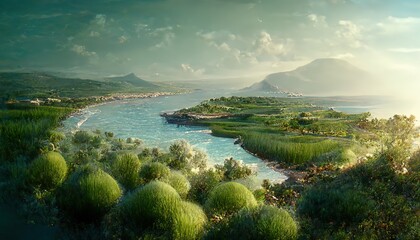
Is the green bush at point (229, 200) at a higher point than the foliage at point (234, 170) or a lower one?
higher

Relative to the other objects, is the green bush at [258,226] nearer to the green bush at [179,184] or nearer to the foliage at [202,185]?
the green bush at [179,184]

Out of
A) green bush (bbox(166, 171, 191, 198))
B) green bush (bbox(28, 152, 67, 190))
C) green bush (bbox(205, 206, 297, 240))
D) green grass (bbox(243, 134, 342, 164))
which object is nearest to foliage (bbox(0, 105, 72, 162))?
green bush (bbox(28, 152, 67, 190))

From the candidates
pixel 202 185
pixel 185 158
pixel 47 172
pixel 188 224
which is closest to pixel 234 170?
pixel 185 158

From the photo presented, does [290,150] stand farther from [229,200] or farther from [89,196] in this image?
[89,196]

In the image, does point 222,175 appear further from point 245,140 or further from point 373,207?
point 245,140

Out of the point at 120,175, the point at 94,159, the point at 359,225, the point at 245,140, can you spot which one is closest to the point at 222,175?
the point at 120,175

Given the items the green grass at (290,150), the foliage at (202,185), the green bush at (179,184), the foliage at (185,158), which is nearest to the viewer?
the green bush at (179,184)

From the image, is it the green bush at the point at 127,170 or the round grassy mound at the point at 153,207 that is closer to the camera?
the round grassy mound at the point at 153,207

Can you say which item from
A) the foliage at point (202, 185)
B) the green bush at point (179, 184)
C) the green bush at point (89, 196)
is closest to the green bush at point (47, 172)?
the green bush at point (89, 196)
